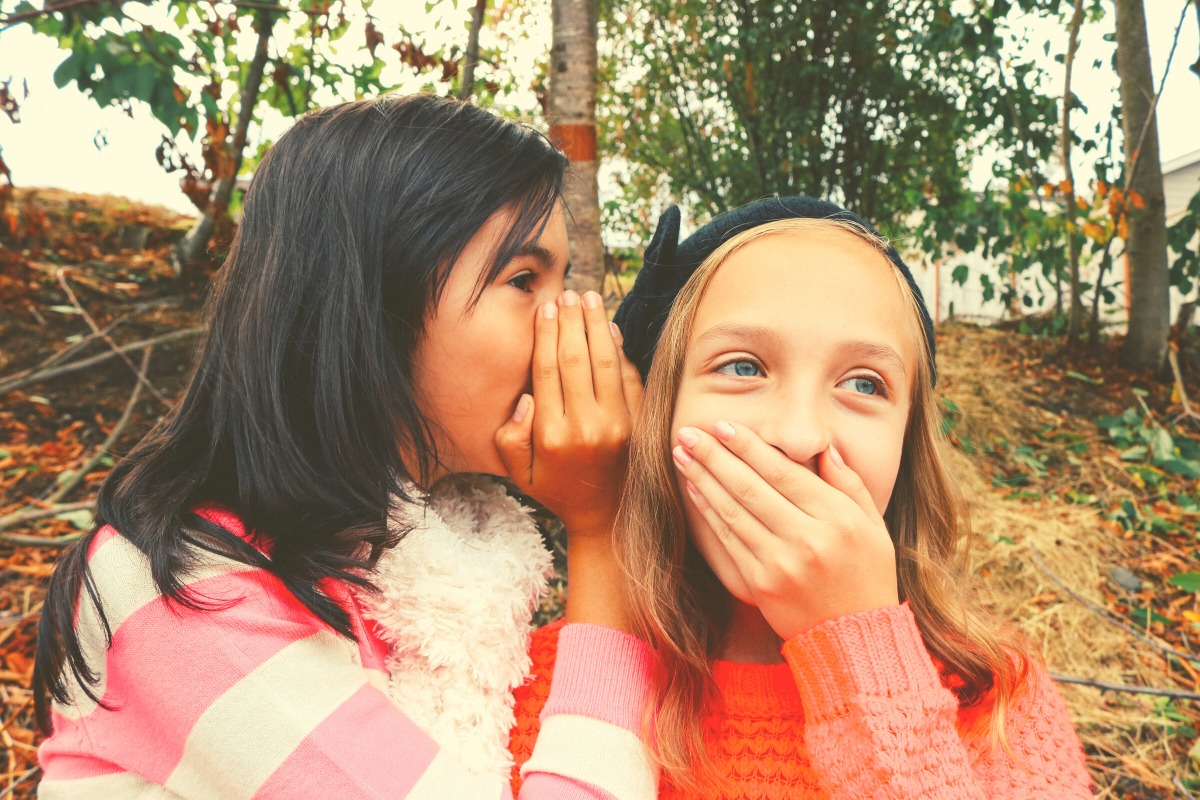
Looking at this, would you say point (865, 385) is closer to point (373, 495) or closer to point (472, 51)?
point (373, 495)

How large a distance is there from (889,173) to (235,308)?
21.0 feet

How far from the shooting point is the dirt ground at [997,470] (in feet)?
8.86

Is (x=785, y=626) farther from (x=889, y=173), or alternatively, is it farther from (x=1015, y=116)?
(x=889, y=173)

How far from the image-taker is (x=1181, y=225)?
4809mm

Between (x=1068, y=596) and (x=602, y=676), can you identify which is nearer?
A: (x=602, y=676)

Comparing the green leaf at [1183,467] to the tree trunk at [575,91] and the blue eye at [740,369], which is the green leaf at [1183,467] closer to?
the tree trunk at [575,91]

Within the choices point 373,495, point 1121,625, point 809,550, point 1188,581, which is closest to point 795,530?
point 809,550

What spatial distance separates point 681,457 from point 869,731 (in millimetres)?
531

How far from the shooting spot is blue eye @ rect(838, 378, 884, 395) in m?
1.35

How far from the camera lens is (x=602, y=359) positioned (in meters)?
1.65

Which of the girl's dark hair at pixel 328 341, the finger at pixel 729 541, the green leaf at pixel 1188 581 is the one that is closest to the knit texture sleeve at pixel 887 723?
the finger at pixel 729 541

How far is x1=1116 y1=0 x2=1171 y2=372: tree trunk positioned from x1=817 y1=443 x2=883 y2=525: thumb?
4.14m

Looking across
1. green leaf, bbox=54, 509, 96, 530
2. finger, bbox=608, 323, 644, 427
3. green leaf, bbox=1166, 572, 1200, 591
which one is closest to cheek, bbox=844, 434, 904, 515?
finger, bbox=608, 323, 644, 427

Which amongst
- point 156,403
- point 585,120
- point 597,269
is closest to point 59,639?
point 597,269
